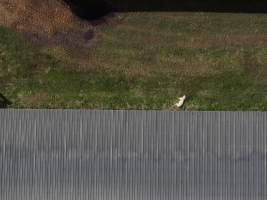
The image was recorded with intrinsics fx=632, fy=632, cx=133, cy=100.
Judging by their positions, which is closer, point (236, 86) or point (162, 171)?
point (162, 171)

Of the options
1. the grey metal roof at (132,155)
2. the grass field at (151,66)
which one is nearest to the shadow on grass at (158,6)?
the grass field at (151,66)

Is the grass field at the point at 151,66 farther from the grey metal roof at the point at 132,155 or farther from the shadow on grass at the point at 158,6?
the grey metal roof at the point at 132,155

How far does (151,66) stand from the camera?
18.3 m

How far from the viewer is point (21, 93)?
1819 cm

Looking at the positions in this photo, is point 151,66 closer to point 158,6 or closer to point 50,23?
point 158,6

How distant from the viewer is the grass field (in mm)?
17969

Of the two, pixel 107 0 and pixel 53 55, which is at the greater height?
pixel 107 0

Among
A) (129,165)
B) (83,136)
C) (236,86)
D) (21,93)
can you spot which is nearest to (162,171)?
(129,165)

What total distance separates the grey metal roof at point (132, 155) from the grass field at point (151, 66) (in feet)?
6.57

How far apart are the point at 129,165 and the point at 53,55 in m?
4.63

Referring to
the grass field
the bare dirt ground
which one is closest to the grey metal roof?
the grass field

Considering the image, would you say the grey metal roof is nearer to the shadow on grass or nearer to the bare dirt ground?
the bare dirt ground

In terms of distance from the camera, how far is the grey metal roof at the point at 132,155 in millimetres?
15742

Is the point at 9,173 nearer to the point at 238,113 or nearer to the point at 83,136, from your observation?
the point at 83,136
